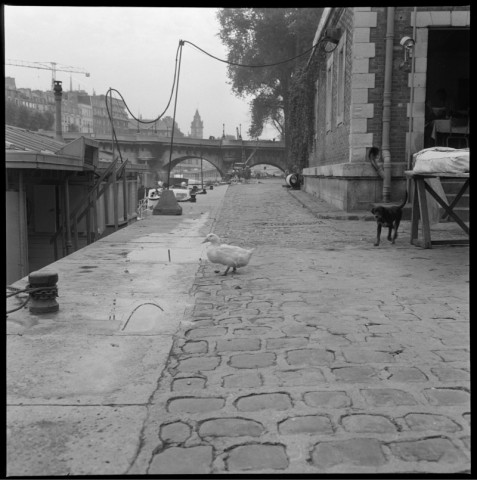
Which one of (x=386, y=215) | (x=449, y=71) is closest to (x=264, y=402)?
(x=386, y=215)

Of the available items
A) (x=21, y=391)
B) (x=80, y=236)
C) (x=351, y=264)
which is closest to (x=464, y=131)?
(x=351, y=264)

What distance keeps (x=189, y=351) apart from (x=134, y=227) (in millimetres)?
8568

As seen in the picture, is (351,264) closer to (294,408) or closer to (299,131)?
(294,408)

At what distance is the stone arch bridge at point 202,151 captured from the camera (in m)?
60.8

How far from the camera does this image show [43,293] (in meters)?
A: 4.52

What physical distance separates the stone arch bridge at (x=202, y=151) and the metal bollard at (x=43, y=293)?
5690 centimetres

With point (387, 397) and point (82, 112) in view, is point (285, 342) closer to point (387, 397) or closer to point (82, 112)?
point (387, 397)

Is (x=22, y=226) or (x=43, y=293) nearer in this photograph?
(x=43, y=293)

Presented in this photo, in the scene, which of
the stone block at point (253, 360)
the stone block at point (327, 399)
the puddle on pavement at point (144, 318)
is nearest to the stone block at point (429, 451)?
the stone block at point (327, 399)

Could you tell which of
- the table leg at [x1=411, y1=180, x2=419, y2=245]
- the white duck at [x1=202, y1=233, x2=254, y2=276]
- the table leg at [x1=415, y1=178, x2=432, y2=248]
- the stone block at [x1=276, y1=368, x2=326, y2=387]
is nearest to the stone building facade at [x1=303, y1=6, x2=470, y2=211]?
the table leg at [x1=411, y1=180, x2=419, y2=245]

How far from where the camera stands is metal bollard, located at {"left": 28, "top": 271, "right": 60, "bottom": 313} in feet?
14.7

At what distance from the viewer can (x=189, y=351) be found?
12.0ft

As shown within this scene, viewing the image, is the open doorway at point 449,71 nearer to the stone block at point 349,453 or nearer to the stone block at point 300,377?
the stone block at point 300,377

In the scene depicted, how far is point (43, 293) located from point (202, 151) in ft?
207
